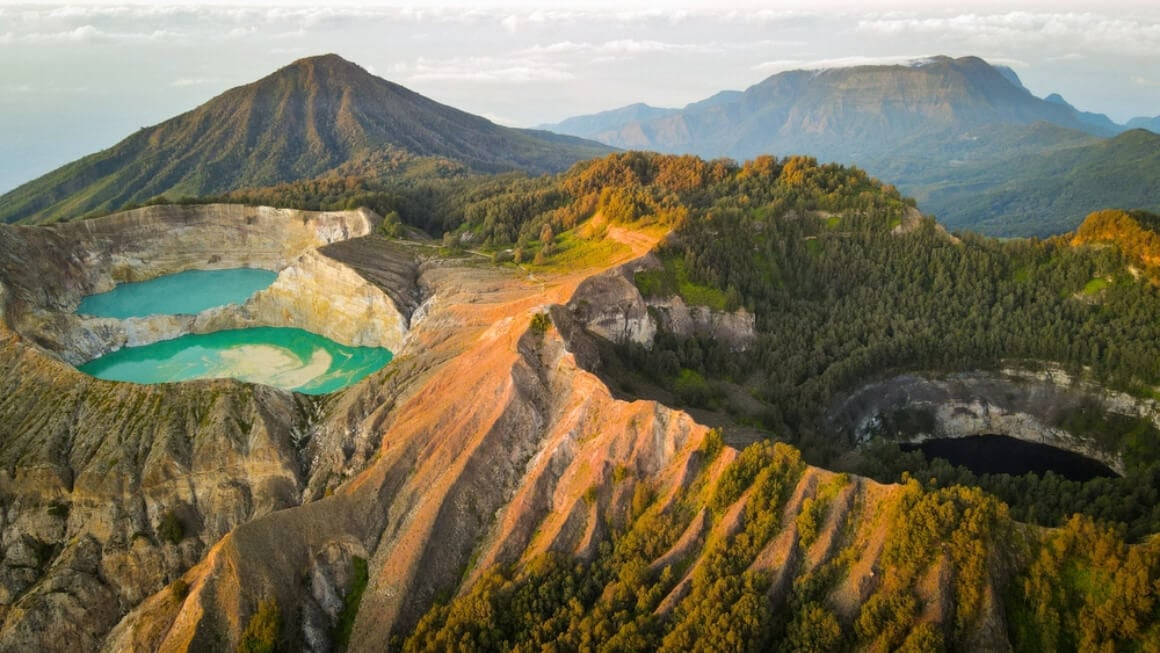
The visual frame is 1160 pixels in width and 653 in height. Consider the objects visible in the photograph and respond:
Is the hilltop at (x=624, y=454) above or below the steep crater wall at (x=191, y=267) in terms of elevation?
below

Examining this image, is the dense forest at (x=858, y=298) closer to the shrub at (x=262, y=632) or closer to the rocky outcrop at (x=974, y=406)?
the rocky outcrop at (x=974, y=406)

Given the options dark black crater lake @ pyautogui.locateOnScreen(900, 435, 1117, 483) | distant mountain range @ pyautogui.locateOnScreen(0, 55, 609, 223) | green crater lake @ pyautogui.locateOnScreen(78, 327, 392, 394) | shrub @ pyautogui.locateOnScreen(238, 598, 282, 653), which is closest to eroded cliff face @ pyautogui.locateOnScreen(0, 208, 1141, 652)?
shrub @ pyautogui.locateOnScreen(238, 598, 282, 653)

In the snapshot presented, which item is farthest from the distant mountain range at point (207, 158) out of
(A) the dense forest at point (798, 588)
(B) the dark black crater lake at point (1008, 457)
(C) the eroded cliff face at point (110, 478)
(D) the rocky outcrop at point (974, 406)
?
(A) the dense forest at point (798, 588)

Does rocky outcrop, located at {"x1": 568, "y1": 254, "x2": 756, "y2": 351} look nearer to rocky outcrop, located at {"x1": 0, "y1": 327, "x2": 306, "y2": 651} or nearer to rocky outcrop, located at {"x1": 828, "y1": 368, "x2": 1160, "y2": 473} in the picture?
rocky outcrop, located at {"x1": 828, "y1": 368, "x2": 1160, "y2": 473}

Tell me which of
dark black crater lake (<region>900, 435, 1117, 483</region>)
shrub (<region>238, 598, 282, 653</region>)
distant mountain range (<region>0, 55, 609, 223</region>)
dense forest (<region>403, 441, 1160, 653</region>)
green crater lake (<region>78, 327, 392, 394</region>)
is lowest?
dark black crater lake (<region>900, 435, 1117, 483</region>)

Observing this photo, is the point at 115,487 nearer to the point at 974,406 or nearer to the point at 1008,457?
the point at 974,406
